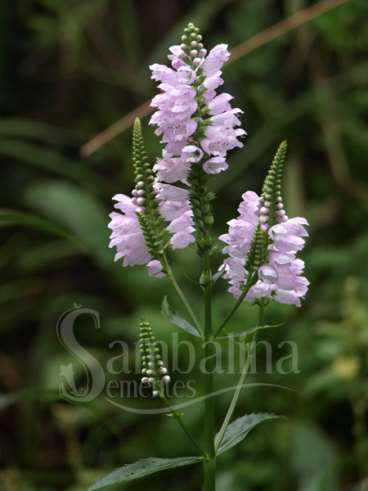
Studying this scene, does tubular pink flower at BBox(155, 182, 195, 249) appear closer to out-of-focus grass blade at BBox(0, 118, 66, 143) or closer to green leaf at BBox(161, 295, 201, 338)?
green leaf at BBox(161, 295, 201, 338)

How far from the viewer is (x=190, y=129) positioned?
136cm

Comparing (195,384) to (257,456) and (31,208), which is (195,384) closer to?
(257,456)

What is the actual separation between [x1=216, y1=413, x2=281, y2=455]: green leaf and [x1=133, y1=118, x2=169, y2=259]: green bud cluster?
37 cm

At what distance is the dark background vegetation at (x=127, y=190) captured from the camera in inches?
122

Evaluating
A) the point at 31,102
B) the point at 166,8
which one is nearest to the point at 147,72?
the point at 166,8

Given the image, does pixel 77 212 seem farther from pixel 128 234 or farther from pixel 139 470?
pixel 139 470

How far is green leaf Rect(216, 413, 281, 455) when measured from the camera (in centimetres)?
146

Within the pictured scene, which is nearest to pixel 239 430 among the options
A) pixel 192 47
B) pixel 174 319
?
pixel 174 319

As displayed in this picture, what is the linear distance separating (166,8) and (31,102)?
117cm

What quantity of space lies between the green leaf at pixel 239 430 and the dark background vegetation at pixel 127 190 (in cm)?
77

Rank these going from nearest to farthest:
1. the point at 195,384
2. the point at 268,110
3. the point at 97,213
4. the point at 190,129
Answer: the point at 190,129
the point at 195,384
the point at 97,213
the point at 268,110

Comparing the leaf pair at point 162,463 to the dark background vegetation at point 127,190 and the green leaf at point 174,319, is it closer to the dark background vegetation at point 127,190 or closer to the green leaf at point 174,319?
the green leaf at point 174,319

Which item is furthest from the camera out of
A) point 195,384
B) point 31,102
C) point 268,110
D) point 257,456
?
point 31,102

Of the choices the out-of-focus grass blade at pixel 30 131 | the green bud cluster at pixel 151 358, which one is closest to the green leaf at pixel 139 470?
the green bud cluster at pixel 151 358
